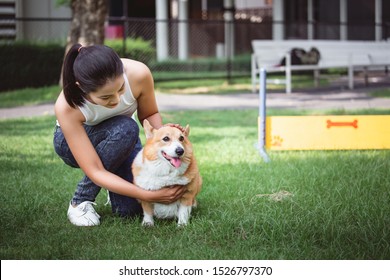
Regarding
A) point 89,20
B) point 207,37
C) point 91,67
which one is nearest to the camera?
point 91,67

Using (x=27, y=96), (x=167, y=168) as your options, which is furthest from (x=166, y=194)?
(x=27, y=96)

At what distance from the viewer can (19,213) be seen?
3.23 m

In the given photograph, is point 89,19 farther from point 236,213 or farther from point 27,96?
point 236,213

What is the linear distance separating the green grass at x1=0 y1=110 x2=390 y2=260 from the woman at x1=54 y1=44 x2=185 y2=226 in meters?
0.14

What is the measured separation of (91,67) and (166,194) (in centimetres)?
68

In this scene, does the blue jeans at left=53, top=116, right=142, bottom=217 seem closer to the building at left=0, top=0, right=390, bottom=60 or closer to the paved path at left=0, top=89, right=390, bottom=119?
the paved path at left=0, top=89, right=390, bottom=119

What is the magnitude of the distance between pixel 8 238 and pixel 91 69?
0.85 metres

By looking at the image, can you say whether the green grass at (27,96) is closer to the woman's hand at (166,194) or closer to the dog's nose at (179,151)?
the woman's hand at (166,194)

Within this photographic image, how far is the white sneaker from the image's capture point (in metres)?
3.05

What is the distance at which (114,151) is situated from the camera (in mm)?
3004

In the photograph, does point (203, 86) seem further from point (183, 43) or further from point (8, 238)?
point (8, 238)

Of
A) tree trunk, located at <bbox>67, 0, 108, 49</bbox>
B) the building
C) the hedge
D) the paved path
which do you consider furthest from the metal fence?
tree trunk, located at <bbox>67, 0, 108, 49</bbox>

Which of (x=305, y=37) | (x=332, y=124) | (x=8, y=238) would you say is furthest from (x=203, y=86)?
(x=8, y=238)

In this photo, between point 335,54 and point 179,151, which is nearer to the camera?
point 179,151
